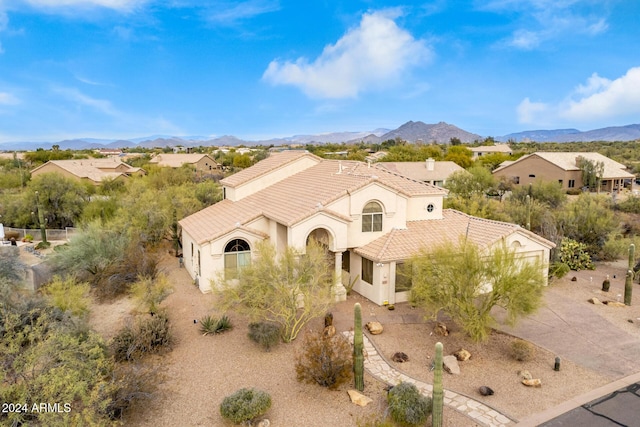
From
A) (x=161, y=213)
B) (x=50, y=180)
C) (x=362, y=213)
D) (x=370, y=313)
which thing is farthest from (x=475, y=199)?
(x=50, y=180)

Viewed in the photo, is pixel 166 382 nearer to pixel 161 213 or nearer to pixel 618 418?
pixel 618 418

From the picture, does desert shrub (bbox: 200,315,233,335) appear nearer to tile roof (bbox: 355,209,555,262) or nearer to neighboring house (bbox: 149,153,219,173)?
tile roof (bbox: 355,209,555,262)

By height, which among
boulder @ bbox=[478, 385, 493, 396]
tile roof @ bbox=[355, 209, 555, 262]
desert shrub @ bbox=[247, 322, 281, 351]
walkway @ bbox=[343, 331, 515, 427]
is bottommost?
walkway @ bbox=[343, 331, 515, 427]

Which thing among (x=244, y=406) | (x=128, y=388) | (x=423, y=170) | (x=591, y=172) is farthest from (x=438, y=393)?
(x=591, y=172)

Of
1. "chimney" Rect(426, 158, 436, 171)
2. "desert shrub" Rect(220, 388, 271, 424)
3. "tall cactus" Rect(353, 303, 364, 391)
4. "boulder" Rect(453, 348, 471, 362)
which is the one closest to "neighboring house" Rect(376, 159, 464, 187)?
"chimney" Rect(426, 158, 436, 171)

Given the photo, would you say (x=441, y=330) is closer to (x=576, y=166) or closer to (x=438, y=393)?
(x=438, y=393)
